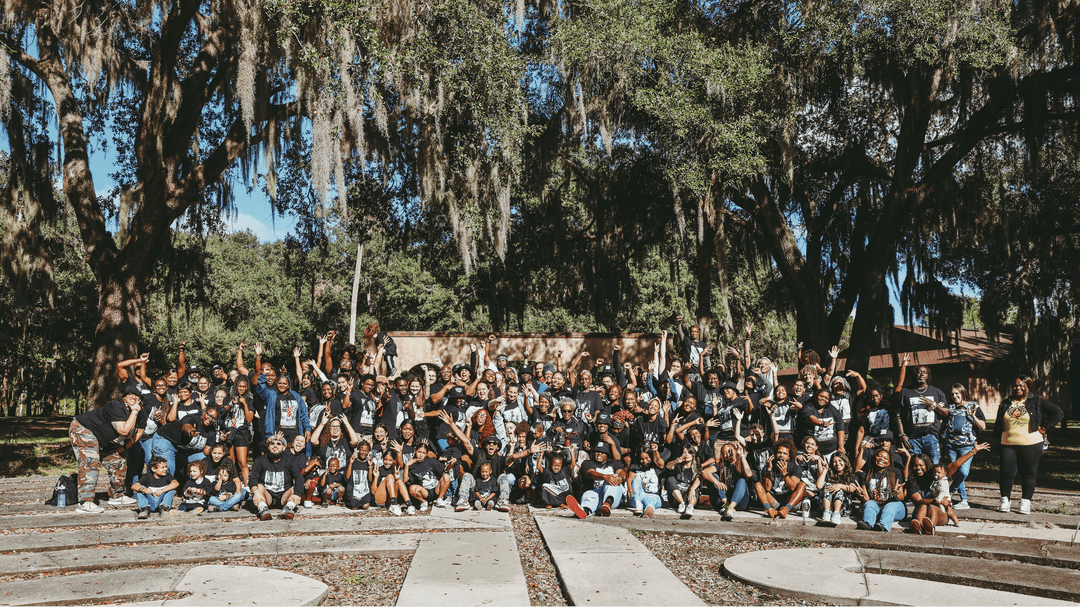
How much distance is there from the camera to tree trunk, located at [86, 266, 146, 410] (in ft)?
38.2

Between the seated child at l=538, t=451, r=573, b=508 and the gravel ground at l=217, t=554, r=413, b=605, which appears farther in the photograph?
the seated child at l=538, t=451, r=573, b=508

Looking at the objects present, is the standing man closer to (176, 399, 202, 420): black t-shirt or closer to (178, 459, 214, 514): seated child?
(178, 459, 214, 514): seated child

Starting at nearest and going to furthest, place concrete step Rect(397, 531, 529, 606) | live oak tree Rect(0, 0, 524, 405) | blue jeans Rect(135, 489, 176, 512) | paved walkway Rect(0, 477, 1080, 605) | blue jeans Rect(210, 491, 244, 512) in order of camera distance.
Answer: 1. concrete step Rect(397, 531, 529, 606)
2. paved walkway Rect(0, 477, 1080, 605)
3. blue jeans Rect(135, 489, 176, 512)
4. blue jeans Rect(210, 491, 244, 512)
5. live oak tree Rect(0, 0, 524, 405)

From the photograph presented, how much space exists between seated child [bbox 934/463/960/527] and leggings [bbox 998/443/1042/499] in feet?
3.70

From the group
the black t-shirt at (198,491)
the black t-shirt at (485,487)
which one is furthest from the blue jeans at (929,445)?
the black t-shirt at (198,491)

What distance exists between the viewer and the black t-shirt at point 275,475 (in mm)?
7719

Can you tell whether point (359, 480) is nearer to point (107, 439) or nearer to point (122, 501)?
point (122, 501)

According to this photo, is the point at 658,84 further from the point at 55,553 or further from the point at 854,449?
the point at 55,553

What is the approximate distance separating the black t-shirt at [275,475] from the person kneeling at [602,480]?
120 inches

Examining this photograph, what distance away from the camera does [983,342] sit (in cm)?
2920

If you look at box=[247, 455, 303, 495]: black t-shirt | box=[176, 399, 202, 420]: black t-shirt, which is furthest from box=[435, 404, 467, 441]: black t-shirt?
box=[176, 399, 202, 420]: black t-shirt

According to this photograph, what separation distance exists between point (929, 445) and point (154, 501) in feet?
27.0

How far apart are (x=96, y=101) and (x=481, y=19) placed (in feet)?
25.3

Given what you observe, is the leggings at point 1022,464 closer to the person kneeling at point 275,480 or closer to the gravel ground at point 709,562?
the gravel ground at point 709,562
